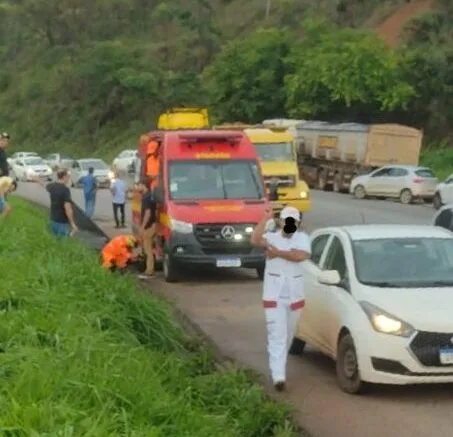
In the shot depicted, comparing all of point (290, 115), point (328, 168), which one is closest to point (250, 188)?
point (328, 168)

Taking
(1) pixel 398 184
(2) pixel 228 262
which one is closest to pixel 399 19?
(1) pixel 398 184

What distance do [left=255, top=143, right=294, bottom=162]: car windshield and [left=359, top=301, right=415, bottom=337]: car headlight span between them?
21.1 metres

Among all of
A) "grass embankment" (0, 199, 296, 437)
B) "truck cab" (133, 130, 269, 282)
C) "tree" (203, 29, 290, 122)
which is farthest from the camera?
"tree" (203, 29, 290, 122)

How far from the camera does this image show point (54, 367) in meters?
8.14

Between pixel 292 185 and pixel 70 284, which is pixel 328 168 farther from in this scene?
pixel 70 284

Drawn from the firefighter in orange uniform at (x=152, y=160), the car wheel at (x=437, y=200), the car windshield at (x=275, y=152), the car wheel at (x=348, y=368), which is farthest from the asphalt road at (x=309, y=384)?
the car wheel at (x=437, y=200)

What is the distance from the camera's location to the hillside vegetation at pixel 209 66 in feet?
197

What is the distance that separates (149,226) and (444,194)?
2047cm

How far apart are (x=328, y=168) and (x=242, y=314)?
123 feet

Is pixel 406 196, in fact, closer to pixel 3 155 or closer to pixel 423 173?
pixel 423 173

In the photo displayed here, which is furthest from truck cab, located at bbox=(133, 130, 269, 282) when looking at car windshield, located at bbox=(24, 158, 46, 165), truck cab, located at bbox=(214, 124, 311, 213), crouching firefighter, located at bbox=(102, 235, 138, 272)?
car windshield, located at bbox=(24, 158, 46, 165)

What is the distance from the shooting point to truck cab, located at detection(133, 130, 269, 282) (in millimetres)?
19406

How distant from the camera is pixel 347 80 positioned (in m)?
60.5

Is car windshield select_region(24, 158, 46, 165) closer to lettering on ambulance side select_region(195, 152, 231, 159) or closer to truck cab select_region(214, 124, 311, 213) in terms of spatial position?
truck cab select_region(214, 124, 311, 213)
